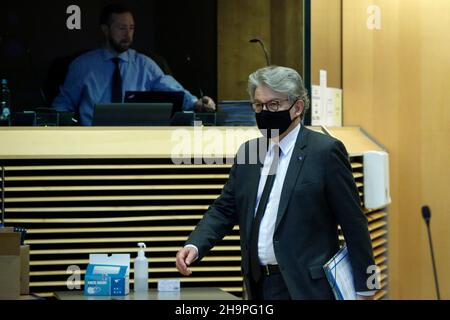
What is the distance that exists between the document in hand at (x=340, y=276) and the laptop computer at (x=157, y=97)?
337 centimetres

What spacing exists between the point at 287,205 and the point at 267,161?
0.24 metres

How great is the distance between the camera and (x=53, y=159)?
602cm

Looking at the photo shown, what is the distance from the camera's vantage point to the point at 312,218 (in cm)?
374

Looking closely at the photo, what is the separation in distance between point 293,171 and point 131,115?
285 cm

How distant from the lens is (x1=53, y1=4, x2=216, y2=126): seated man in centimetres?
750

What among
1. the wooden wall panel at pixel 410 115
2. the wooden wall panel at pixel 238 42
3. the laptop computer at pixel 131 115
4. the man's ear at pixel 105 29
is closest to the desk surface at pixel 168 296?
the laptop computer at pixel 131 115

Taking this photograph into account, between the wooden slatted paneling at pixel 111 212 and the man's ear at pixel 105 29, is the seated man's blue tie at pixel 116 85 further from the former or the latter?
the wooden slatted paneling at pixel 111 212

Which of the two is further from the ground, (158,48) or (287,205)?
(158,48)

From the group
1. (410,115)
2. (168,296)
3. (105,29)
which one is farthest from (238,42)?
(168,296)

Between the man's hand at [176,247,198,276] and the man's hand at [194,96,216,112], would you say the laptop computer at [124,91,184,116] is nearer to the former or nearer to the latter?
the man's hand at [194,96,216,112]

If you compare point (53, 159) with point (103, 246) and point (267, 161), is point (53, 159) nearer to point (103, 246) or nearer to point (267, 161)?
point (103, 246)

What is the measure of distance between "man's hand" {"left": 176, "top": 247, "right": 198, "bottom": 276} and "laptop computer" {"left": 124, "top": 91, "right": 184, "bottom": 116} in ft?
10.4
